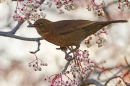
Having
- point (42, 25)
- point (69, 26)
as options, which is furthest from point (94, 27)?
point (42, 25)

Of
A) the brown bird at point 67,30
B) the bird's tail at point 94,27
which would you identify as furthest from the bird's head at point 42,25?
the bird's tail at point 94,27

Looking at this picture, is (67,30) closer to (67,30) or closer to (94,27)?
(67,30)

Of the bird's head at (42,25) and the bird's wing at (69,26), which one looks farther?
the bird's wing at (69,26)

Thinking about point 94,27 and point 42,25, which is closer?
point 42,25

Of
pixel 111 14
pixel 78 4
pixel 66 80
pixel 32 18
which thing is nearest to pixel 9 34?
pixel 32 18

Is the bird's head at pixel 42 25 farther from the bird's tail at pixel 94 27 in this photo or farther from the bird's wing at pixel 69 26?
the bird's tail at pixel 94 27

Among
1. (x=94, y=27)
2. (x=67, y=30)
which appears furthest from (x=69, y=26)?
(x=94, y=27)

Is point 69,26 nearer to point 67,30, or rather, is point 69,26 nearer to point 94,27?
point 67,30

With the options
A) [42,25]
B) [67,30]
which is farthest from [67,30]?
[42,25]

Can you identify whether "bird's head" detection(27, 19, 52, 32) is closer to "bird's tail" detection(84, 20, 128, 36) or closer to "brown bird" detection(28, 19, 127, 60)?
"brown bird" detection(28, 19, 127, 60)
